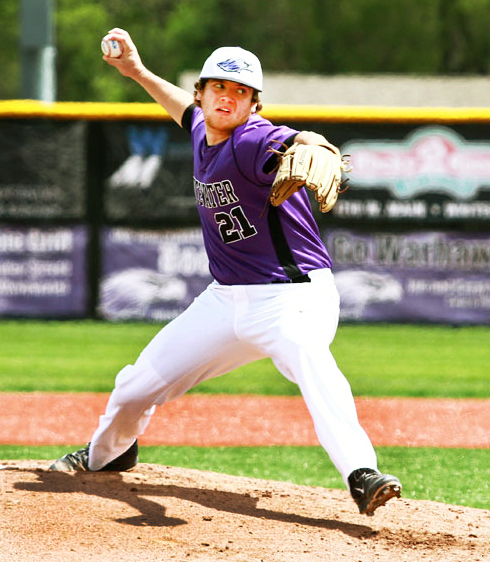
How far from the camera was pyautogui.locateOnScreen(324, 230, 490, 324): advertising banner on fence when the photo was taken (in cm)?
1335

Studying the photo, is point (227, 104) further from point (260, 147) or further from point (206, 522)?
point (206, 522)

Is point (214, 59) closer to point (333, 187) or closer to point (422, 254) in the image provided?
point (333, 187)

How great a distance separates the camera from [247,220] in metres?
4.53

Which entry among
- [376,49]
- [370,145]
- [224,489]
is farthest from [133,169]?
[376,49]

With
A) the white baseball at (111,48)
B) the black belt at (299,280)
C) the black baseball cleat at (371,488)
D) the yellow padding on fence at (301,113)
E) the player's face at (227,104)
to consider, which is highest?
the yellow padding on fence at (301,113)

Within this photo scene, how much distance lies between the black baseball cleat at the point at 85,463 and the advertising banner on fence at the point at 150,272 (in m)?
8.03

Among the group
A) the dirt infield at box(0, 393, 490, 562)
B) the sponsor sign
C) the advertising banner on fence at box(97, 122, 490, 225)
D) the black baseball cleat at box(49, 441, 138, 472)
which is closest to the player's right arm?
the black baseball cleat at box(49, 441, 138, 472)

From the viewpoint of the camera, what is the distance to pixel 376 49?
42.7 m

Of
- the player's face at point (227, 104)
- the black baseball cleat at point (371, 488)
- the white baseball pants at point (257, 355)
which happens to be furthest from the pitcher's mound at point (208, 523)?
the player's face at point (227, 104)

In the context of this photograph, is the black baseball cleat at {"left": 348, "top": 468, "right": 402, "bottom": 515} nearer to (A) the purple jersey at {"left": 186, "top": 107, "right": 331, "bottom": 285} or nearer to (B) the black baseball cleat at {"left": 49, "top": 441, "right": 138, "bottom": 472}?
(A) the purple jersey at {"left": 186, "top": 107, "right": 331, "bottom": 285}

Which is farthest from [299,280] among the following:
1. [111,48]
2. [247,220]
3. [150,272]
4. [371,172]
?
[371,172]

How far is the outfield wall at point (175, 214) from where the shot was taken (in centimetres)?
1329

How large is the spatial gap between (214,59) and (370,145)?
30.3ft

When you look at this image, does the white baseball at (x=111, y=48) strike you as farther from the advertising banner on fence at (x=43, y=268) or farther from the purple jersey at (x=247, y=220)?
the advertising banner on fence at (x=43, y=268)
